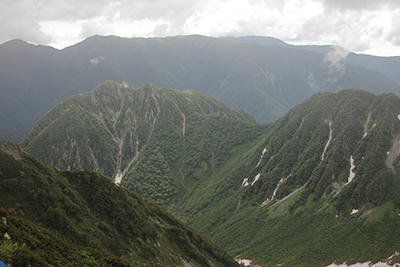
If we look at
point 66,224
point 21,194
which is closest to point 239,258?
point 66,224

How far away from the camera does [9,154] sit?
226 ft

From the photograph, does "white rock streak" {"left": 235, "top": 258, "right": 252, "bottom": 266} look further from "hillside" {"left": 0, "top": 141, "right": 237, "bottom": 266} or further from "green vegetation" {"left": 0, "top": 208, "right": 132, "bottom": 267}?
"green vegetation" {"left": 0, "top": 208, "right": 132, "bottom": 267}

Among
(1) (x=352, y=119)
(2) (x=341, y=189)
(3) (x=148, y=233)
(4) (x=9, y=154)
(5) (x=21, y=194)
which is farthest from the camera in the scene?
(1) (x=352, y=119)

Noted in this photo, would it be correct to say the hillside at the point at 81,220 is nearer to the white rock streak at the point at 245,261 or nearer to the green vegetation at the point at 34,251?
the green vegetation at the point at 34,251

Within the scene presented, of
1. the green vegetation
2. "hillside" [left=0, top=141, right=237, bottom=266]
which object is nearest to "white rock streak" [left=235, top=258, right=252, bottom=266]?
"hillside" [left=0, top=141, right=237, bottom=266]

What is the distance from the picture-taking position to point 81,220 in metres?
66.8

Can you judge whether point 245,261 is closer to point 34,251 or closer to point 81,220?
point 81,220

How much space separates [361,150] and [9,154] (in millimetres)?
177438

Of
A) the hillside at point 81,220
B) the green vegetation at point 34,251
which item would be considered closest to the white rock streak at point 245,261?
the hillside at point 81,220

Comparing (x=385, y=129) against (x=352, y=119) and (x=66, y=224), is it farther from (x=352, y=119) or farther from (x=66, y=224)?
(x=66, y=224)

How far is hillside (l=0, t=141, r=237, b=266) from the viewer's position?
43812 mm

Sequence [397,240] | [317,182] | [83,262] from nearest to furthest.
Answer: [83,262] → [397,240] → [317,182]

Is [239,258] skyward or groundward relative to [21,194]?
groundward

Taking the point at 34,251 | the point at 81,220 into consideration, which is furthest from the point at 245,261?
the point at 34,251
